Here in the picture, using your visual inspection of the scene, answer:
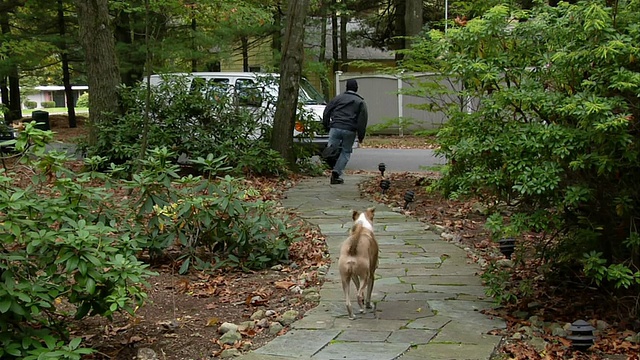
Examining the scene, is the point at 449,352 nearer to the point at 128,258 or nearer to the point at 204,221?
the point at 128,258

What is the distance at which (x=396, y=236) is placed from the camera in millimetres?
7855

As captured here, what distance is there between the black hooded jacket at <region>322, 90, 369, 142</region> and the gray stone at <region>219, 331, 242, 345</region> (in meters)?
6.79

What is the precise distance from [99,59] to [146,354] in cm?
884

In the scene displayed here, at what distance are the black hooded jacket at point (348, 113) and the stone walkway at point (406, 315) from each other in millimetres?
3428

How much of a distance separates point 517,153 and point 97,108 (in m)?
9.47

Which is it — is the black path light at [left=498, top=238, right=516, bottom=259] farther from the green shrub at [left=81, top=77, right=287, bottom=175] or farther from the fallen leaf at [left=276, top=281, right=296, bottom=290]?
the green shrub at [left=81, top=77, right=287, bottom=175]

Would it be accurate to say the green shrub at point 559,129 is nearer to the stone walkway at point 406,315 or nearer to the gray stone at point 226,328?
the stone walkway at point 406,315

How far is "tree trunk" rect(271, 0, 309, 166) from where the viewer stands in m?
12.3

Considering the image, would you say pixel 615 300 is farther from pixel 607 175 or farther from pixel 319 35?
pixel 319 35

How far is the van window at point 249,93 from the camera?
42.3 ft

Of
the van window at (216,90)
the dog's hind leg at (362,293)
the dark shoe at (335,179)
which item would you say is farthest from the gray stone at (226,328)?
the van window at (216,90)

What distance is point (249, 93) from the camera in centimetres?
1303

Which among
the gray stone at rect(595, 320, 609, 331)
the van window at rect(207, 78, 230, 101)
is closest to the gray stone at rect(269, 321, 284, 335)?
the gray stone at rect(595, 320, 609, 331)

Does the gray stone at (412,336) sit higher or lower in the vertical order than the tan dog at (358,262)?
lower
